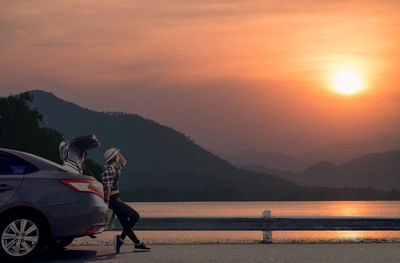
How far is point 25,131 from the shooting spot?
59.1 meters

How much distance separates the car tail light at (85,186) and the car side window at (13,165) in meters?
0.61

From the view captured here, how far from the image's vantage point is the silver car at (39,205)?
413 inches

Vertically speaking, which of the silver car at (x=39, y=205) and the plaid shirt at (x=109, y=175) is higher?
the plaid shirt at (x=109, y=175)

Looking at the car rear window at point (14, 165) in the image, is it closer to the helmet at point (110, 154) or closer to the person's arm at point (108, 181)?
the person's arm at point (108, 181)

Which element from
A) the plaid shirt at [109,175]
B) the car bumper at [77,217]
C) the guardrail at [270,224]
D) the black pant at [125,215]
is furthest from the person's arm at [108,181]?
the guardrail at [270,224]

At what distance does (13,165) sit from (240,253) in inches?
166

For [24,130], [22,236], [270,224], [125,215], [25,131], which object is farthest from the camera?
[24,130]

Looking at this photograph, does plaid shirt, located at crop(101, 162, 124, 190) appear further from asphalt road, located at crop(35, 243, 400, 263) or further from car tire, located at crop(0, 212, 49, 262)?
car tire, located at crop(0, 212, 49, 262)

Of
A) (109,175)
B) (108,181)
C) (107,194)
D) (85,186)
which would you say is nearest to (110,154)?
(109,175)

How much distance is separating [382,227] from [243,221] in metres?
2.89

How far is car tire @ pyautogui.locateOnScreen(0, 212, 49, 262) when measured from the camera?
10422mm

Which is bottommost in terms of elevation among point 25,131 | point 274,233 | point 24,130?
point 274,233

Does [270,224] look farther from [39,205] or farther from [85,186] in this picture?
[39,205]

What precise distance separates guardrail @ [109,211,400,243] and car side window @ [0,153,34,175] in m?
3.55
